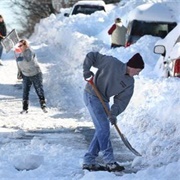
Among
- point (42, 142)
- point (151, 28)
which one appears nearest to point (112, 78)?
point (42, 142)

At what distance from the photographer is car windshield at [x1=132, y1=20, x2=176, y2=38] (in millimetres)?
18047

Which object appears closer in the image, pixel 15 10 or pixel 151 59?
pixel 151 59

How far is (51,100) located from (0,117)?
229 centimetres

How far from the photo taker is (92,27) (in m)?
29.9

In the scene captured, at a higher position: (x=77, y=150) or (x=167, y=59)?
(x=167, y=59)

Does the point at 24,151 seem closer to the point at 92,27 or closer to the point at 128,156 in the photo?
the point at 128,156

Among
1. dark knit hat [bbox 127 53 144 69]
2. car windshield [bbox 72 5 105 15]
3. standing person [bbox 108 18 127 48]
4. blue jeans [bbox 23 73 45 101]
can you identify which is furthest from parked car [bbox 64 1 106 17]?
dark knit hat [bbox 127 53 144 69]

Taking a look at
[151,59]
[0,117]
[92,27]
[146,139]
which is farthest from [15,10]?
[146,139]

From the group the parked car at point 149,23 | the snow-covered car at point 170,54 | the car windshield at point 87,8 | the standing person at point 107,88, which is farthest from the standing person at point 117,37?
the car windshield at point 87,8

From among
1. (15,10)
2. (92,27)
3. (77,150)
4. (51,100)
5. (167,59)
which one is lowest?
(15,10)

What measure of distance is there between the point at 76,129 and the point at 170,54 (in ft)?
6.50

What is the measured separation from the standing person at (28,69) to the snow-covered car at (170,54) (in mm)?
2334

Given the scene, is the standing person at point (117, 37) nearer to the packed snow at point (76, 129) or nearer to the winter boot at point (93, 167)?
the packed snow at point (76, 129)

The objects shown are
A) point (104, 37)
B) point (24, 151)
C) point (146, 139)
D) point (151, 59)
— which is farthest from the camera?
point (104, 37)
